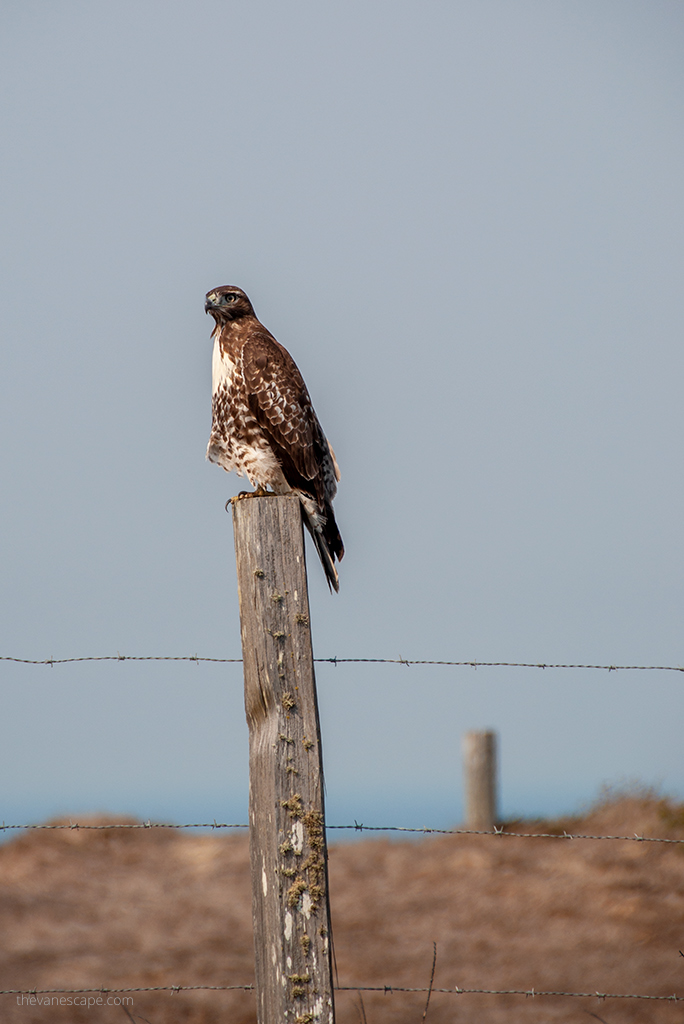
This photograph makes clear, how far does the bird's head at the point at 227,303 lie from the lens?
5973 mm

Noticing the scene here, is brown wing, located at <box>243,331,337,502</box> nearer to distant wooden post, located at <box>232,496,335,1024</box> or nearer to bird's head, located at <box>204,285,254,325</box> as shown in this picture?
bird's head, located at <box>204,285,254,325</box>

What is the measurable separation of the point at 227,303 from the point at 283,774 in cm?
361

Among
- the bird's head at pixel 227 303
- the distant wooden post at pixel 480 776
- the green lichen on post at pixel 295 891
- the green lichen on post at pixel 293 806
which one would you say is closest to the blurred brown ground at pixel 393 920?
the distant wooden post at pixel 480 776

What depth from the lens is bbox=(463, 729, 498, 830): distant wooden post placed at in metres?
12.3

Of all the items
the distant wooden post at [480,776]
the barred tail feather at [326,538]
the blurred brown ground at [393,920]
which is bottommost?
the blurred brown ground at [393,920]

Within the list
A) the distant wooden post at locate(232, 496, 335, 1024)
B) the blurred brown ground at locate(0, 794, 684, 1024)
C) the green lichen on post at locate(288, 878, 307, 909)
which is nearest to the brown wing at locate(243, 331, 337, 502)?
the distant wooden post at locate(232, 496, 335, 1024)

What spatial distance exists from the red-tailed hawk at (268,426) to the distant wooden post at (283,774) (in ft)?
6.24

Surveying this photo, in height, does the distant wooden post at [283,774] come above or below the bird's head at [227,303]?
below

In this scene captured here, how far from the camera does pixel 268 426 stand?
18.0 feet

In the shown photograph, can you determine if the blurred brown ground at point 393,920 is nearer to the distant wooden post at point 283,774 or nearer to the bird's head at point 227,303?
the distant wooden post at point 283,774

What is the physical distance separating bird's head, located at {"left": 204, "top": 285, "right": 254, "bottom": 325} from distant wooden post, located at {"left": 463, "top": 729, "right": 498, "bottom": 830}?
8106 millimetres

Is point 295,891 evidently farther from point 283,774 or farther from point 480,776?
point 480,776

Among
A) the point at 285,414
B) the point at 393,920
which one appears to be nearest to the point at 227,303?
the point at 285,414

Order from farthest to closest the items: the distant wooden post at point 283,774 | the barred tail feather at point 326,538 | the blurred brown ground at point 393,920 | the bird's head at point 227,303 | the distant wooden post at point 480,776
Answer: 1. the distant wooden post at point 480,776
2. the blurred brown ground at point 393,920
3. the bird's head at point 227,303
4. the barred tail feather at point 326,538
5. the distant wooden post at point 283,774
